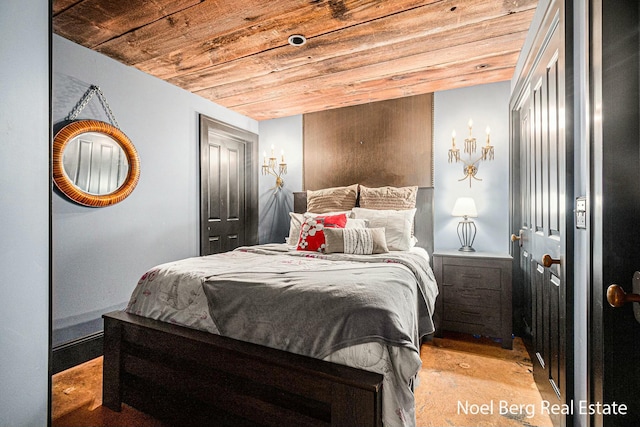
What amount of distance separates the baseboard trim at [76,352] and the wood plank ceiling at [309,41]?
2.24 meters

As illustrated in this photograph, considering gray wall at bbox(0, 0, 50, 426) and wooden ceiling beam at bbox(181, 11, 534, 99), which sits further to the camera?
wooden ceiling beam at bbox(181, 11, 534, 99)

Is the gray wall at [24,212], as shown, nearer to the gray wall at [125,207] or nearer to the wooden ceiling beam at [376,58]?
the gray wall at [125,207]

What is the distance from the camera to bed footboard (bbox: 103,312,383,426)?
3.83ft

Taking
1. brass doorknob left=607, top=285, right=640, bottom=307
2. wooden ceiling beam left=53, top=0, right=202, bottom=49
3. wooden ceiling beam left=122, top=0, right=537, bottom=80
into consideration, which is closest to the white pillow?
wooden ceiling beam left=122, top=0, right=537, bottom=80

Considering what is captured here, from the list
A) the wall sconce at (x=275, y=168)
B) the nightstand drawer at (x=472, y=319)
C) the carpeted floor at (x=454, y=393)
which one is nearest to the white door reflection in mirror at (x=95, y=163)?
the carpeted floor at (x=454, y=393)

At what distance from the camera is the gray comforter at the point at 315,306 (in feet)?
4.07

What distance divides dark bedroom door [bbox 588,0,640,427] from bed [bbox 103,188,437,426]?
59cm

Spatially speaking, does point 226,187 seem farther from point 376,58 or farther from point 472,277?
point 472,277

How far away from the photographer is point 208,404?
146cm

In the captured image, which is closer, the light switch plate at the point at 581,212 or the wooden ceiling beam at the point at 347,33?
the light switch plate at the point at 581,212

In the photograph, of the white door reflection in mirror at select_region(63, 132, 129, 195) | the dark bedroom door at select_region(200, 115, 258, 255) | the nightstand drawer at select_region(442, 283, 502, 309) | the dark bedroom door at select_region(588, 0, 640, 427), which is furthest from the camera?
the dark bedroom door at select_region(200, 115, 258, 255)

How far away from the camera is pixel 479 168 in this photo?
3049mm

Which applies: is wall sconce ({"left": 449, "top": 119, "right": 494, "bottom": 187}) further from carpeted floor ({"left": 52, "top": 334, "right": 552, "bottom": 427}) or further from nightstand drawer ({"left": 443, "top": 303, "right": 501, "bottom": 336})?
carpeted floor ({"left": 52, "top": 334, "right": 552, "bottom": 427})

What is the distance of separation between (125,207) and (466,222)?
314cm
